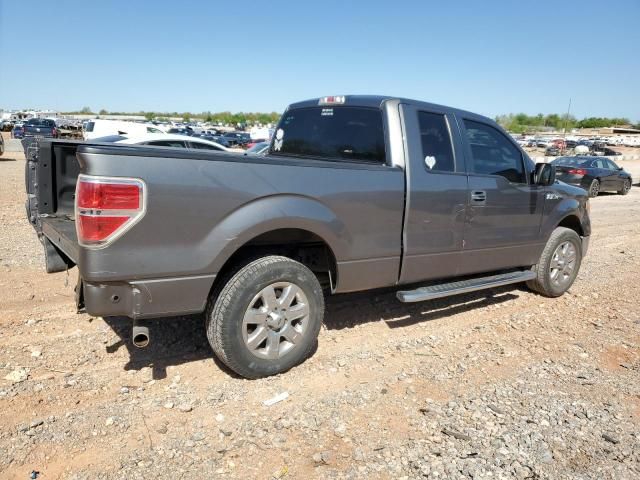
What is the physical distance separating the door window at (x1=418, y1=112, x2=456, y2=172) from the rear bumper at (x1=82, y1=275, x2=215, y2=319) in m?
2.05

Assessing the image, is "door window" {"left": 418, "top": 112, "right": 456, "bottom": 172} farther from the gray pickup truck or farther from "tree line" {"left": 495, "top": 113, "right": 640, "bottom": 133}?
"tree line" {"left": 495, "top": 113, "right": 640, "bottom": 133}

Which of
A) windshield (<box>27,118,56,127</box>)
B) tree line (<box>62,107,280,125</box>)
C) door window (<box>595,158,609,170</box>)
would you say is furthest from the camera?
tree line (<box>62,107,280,125</box>)

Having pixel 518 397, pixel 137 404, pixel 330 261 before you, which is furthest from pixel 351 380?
pixel 137 404

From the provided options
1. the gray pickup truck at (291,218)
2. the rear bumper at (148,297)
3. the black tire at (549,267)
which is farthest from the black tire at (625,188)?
the rear bumper at (148,297)

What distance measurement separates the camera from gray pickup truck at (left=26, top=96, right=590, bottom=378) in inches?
108

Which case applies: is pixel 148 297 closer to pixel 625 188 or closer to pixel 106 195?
pixel 106 195

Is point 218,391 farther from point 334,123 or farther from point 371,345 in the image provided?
point 334,123

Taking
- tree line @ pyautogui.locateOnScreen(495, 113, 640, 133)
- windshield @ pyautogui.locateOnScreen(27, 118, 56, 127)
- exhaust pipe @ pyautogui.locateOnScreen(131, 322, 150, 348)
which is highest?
tree line @ pyautogui.locateOnScreen(495, 113, 640, 133)

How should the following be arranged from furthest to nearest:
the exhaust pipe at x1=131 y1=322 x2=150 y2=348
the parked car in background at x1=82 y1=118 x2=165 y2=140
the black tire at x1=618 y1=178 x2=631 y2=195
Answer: the parked car in background at x1=82 y1=118 x2=165 y2=140 → the black tire at x1=618 y1=178 x2=631 y2=195 → the exhaust pipe at x1=131 y1=322 x2=150 y2=348

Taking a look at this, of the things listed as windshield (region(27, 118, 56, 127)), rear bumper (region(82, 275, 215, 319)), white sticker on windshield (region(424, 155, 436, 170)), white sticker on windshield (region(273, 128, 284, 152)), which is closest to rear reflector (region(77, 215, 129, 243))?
rear bumper (region(82, 275, 215, 319))

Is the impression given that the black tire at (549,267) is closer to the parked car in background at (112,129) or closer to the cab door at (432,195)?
the cab door at (432,195)

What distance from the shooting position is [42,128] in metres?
34.5

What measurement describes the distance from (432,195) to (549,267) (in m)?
2.21

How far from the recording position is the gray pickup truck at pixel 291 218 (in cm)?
273
